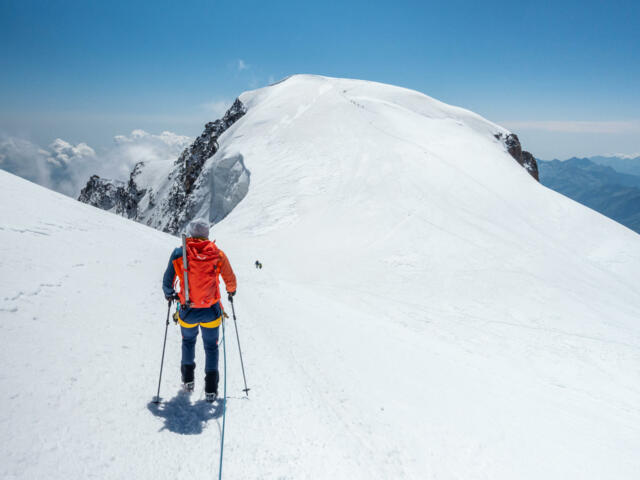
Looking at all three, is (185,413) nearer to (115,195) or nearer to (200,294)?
(200,294)

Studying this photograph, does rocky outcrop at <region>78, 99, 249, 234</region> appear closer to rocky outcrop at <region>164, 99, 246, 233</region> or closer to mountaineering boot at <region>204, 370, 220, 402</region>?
rocky outcrop at <region>164, 99, 246, 233</region>

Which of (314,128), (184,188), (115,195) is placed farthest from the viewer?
(115,195)

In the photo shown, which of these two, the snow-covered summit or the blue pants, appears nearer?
the blue pants

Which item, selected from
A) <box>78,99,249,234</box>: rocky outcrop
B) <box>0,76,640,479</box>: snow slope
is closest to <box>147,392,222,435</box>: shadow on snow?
<box>0,76,640,479</box>: snow slope

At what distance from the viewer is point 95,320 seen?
5719 millimetres

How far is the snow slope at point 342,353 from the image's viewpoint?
4023mm

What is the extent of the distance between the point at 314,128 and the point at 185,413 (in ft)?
131

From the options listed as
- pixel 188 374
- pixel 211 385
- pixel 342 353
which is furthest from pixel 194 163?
pixel 211 385

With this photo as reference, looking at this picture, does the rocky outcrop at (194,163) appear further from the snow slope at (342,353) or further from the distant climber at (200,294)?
the distant climber at (200,294)

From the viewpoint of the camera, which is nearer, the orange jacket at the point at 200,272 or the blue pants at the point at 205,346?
the orange jacket at the point at 200,272

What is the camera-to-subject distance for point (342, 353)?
7746 millimetres

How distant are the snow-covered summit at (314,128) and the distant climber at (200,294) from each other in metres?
30.1

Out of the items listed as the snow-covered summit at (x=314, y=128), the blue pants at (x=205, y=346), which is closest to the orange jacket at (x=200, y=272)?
the blue pants at (x=205, y=346)

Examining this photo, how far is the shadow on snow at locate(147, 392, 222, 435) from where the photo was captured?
430cm
